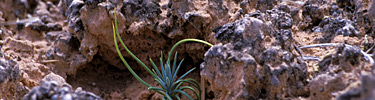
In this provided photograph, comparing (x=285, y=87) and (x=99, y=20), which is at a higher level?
(x=99, y=20)

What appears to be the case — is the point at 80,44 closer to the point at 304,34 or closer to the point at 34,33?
the point at 34,33

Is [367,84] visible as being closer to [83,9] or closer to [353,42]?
[353,42]

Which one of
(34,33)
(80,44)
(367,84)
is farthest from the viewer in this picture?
(34,33)

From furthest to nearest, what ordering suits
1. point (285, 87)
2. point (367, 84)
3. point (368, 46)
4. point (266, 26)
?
point (368, 46) → point (266, 26) → point (285, 87) → point (367, 84)

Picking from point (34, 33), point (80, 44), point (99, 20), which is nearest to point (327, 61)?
point (99, 20)

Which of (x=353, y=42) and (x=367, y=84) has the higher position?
(x=353, y=42)

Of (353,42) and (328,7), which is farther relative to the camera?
(328,7)

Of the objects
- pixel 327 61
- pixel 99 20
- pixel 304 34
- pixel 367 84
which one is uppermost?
pixel 99 20

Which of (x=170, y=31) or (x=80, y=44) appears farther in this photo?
(x=80, y=44)

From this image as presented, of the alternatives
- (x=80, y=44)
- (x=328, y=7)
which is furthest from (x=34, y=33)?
(x=328, y=7)
